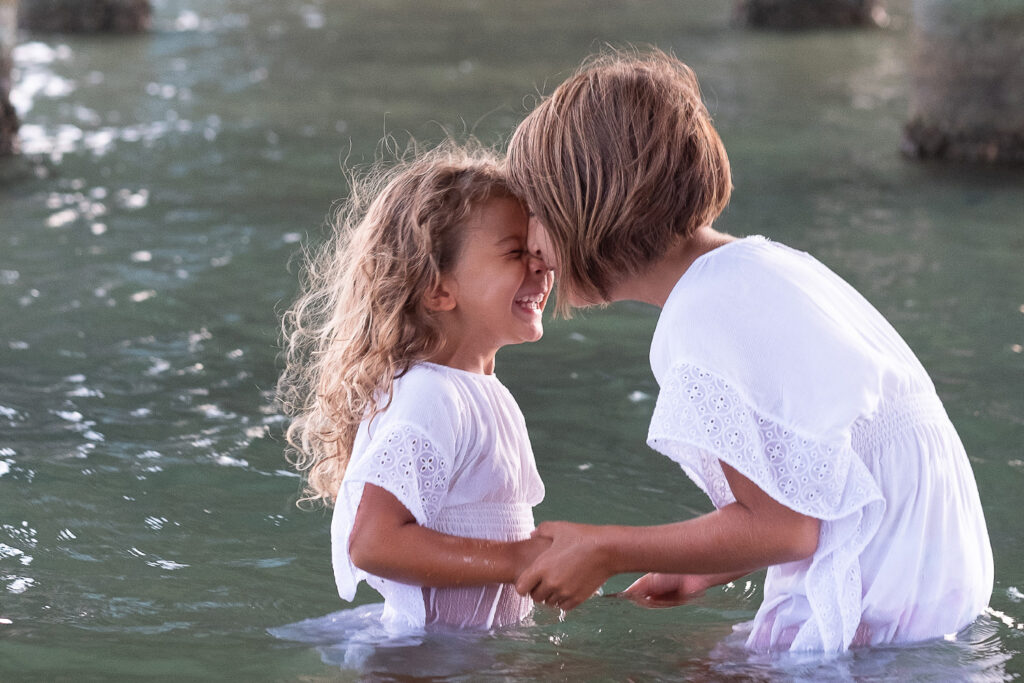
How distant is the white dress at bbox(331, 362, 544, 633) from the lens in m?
3.13

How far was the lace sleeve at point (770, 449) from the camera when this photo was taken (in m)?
2.68

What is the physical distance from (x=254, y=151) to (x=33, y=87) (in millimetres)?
3368

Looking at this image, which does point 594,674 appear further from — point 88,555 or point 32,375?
point 32,375

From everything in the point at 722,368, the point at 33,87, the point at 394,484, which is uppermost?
the point at 722,368

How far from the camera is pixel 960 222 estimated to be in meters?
8.05

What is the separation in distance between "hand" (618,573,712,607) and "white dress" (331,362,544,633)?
27 centimetres

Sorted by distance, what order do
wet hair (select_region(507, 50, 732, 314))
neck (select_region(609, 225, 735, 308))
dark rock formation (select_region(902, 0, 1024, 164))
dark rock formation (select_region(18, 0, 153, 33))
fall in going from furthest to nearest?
dark rock formation (select_region(18, 0, 153, 33))
dark rock formation (select_region(902, 0, 1024, 164))
neck (select_region(609, 225, 735, 308))
wet hair (select_region(507, 50, 732, 314))

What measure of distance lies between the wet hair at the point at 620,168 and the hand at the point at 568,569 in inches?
20.0

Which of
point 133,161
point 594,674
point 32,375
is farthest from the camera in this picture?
point 133,161

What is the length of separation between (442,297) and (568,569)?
0.77 metres

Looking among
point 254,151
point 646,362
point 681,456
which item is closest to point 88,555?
point 681,456

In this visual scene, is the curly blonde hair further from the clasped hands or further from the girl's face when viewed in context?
the clasped hands

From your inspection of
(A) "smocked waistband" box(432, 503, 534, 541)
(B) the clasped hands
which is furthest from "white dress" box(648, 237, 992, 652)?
(A) "smocked waistband" box(432, 503, 534, 541)

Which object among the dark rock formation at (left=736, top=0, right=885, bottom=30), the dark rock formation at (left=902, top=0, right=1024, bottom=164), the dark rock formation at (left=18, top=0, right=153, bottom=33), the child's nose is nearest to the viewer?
the child's nose
